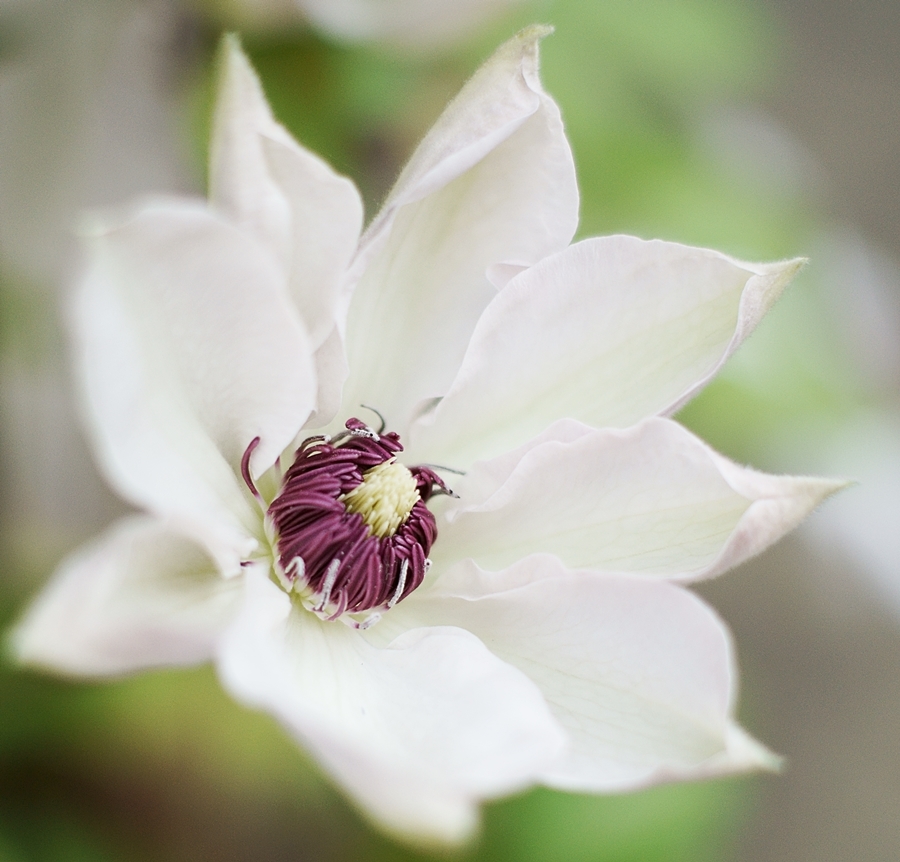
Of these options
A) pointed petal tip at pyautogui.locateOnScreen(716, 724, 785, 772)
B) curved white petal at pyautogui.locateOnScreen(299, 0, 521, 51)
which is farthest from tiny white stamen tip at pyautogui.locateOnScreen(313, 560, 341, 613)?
curved white petal at pyautogui.locateOnScreen(299, 0, 521, 51)

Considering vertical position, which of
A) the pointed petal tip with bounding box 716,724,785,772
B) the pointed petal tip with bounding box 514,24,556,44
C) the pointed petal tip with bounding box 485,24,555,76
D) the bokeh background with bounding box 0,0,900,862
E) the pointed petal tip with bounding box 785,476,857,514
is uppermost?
the pointed petal tip with bounding box 514,24,556,44

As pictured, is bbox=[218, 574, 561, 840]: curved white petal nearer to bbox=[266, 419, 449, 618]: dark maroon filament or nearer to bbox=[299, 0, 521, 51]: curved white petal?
bbox=[266, 419, 449, 618]: dark maroon filament

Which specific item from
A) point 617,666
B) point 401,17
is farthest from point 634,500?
point 401,17

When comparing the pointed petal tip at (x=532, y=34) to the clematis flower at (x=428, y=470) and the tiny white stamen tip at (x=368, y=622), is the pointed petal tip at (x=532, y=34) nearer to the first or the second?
the clematis flower at (x=428, y=470)

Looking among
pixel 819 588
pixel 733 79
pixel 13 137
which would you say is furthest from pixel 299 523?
pixel 819 588

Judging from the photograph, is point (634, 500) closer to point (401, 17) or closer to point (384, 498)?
point (384, 498)

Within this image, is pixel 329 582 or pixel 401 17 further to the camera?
pixel 401 17

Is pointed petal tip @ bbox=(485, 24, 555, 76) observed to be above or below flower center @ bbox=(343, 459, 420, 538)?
above

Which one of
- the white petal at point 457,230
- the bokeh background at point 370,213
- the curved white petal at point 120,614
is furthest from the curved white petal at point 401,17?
the curved white petal at point 120,614
